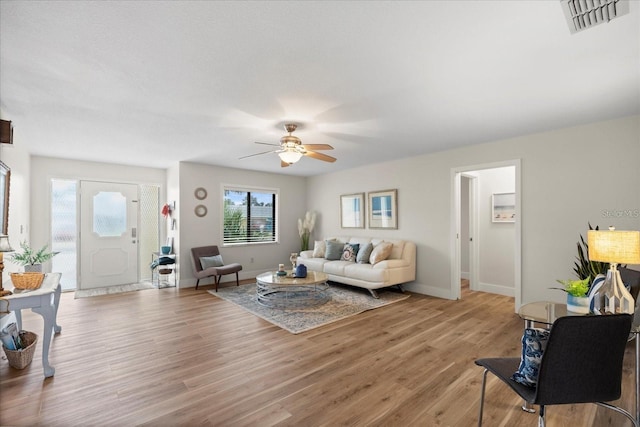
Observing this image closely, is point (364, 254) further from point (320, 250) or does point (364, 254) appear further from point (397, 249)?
point (320, 250)

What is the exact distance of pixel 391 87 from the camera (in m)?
2.65

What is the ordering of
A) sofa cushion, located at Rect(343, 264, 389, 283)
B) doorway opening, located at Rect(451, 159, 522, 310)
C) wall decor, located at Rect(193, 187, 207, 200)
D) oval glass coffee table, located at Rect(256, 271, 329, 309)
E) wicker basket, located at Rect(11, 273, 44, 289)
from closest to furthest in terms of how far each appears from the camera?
1. wicker basket, located at Rect(11, 273, 44, 289)
2. oval glass coffee table, located at Rect(256, 271, 329, 309)
3. sofa cushion, located at Rect(343, 264, 389, 283)
4. doorway opening, located at Rect(451, 159, 522, 310)
5. wall decor, located at Rect(193, 187, 207, 200)

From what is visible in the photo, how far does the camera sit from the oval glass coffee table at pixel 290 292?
442 cm

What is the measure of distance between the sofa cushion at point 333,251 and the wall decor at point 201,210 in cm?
265

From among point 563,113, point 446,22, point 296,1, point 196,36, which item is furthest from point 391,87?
point 563,113

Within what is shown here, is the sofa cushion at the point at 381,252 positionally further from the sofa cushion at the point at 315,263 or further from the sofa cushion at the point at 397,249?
the sofa cushion at the point at 315,263

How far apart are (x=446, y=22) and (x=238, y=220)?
5.87 m

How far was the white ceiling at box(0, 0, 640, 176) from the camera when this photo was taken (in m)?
1.73

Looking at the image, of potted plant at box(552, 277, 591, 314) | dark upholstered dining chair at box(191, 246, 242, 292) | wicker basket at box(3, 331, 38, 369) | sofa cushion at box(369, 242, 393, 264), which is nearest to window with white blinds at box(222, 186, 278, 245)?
dark upholstered dining chair at box(191, 246, 242, 292)

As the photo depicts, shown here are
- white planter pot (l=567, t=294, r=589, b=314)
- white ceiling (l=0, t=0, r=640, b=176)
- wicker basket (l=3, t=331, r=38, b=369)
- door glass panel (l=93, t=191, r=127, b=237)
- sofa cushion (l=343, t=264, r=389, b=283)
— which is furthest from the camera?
door glass panel (l=93, t=191, r=127, b=237)

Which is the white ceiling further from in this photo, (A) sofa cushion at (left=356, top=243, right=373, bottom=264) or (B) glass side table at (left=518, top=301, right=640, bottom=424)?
(A) sofa cushion at (left=356, top=243, right=373, bottom=264)

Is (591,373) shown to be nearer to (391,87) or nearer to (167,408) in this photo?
(391,87)

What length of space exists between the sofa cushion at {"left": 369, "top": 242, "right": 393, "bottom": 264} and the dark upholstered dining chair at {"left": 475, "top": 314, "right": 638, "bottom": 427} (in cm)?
387

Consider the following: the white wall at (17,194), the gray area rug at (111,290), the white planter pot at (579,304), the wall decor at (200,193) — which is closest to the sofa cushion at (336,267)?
the wall decor at (200,193)
